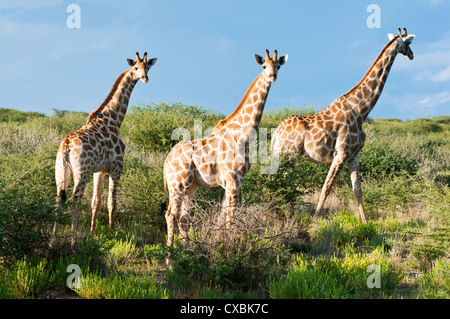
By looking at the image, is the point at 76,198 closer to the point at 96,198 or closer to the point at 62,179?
the point at 62,179

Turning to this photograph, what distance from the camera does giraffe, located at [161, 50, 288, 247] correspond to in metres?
6.31

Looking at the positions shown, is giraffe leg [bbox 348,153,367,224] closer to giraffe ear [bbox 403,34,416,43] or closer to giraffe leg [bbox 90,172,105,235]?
giraffe ear [bbox 403,34,416,43]

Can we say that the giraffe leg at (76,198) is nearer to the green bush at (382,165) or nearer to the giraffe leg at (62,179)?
the giraffe leg at (62,179)

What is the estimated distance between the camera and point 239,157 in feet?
20.7

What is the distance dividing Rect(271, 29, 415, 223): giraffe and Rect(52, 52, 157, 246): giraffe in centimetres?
341

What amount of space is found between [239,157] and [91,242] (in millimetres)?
2633

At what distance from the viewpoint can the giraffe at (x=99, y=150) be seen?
724 centimetres

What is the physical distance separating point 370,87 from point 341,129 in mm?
1355

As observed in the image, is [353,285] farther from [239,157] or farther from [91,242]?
[91,242]

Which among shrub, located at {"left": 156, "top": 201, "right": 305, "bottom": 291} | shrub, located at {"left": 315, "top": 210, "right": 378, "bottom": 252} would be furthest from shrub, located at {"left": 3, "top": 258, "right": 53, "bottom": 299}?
shrub, located at {"left": 315, "top": 210, "right": 378, "bottom": 252}

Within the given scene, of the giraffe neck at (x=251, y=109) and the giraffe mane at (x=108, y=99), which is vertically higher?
the giraffe mane at (x=108, y=99)

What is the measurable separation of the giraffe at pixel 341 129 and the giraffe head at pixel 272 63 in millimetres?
2917

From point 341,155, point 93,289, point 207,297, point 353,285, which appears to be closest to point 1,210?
point 93,289

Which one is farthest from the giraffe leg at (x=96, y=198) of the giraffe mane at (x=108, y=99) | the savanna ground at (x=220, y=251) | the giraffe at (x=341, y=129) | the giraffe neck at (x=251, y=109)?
the giraffe at (x=341, y=129)
